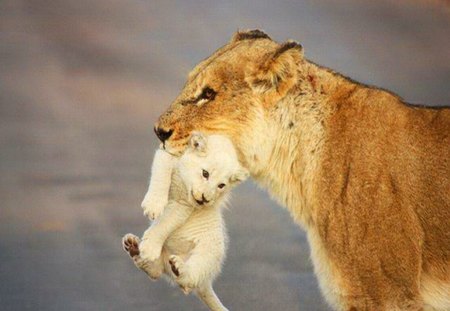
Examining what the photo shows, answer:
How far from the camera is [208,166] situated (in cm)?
643

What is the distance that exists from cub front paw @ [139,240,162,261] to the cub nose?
0.72 m

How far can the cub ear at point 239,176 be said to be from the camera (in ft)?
21.4

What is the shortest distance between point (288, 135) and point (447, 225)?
1209 millimetres

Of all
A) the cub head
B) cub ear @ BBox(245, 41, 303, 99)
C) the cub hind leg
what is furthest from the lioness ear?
the cub hind leg

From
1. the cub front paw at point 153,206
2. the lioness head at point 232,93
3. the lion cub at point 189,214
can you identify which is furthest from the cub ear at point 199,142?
the cub front paw at point 153,206

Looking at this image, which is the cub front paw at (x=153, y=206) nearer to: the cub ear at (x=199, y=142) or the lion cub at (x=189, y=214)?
the lion cub at (x=189, y=214)

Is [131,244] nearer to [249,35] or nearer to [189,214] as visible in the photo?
[189,214]

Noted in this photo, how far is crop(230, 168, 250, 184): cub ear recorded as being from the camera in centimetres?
651

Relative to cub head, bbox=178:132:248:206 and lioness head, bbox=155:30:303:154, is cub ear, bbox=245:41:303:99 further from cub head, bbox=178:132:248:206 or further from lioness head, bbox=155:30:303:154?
cub head, bbox=178:132:248:206

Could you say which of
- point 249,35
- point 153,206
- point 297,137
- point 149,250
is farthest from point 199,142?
point 249,35

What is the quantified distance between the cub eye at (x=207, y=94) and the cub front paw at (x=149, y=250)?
107cm

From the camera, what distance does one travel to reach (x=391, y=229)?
626cm

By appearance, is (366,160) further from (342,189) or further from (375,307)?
(375,307)

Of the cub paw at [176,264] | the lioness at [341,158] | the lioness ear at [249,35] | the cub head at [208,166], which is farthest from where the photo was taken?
the lioness ear at [249,35]
